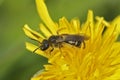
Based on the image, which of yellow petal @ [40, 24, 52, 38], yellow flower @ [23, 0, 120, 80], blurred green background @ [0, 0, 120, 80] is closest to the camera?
yellow flower @ [23, 0, 120, 80]

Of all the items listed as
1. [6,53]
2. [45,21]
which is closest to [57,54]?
[45,21]

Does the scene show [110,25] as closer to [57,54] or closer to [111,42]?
[111,42]

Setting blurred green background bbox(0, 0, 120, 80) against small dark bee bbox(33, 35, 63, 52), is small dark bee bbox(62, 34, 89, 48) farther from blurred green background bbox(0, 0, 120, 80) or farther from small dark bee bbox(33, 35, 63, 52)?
blurred green background bbox(0, 0, 120, 80)

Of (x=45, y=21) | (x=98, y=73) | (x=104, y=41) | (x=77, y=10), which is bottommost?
(x=98, y=73)

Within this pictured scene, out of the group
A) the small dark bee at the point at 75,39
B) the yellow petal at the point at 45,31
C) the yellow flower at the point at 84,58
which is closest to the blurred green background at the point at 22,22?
the yellow petal at the point at 45,31

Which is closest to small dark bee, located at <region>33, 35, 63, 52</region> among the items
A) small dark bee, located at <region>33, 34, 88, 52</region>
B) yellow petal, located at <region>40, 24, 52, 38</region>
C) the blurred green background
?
small dark bee, located at <region>33, 34, 88, 52</region>

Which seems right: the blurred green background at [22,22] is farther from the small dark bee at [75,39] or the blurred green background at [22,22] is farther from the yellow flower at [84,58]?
the small dark bee at [75,39]
